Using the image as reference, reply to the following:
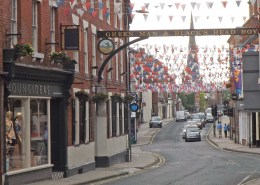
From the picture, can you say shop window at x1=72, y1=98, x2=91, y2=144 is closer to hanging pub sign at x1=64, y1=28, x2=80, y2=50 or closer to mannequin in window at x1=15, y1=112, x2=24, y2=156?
hanging pub sign at x1=64, y1=28, x2=80, y2=50

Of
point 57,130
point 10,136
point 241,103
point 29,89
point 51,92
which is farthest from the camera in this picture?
point 241,103

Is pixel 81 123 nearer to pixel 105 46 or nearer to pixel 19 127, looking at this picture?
pixel 105 46

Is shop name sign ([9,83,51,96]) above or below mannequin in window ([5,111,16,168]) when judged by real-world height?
above

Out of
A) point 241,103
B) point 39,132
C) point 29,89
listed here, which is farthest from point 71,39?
point 241,103

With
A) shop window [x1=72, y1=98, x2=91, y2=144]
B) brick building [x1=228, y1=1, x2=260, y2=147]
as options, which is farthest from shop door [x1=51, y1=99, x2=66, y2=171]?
brick building [x1=228, y1=1, x2=260, y2=147]

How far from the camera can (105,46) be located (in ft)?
93.7

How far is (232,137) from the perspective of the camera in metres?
65.9

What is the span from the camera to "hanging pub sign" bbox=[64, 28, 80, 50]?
23.0 metres

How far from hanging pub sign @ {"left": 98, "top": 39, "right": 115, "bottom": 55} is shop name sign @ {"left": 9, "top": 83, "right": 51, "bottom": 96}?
23.0 feet

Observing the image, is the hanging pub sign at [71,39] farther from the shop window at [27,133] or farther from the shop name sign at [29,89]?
the shop window at [27,133]

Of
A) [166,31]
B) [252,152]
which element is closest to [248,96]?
[166,31]

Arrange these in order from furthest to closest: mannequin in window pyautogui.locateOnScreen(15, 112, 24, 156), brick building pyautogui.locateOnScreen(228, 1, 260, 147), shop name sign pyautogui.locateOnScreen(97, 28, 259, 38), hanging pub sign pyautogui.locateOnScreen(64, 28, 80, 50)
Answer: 1. brick building pyautogui.locateOnScreen(228, 1, 260, 147)
2. shop name sign pyautogui.locateOnScreen(97, 28, 259, 38)
3. hanging pub sign pyautogui.locateOnScreen(64, 28, 80, 50)
4. mannequin in window pyautogui.locateOnScreen(15, 112, 24, 156)

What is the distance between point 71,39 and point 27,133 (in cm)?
456

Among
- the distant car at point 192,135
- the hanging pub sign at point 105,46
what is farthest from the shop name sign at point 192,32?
the distant car at point 192,135
